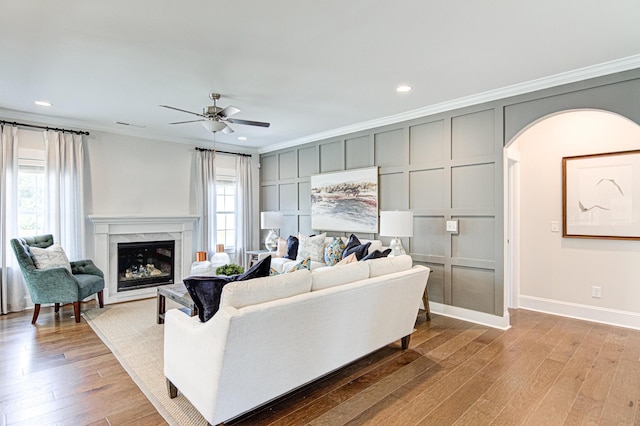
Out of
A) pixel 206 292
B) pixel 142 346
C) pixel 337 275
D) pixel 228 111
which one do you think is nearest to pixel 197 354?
pixel 206 292

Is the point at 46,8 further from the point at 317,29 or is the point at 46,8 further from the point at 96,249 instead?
the point at 96,249

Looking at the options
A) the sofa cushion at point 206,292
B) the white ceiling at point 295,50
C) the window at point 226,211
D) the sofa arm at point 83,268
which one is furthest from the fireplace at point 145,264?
the sofa cushion at point 206,292

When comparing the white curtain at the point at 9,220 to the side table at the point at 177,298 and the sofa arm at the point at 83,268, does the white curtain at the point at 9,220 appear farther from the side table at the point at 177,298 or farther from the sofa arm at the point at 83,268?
the side table at the point at 177,298

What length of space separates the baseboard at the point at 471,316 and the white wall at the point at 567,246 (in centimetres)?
109

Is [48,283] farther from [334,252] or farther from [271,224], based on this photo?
[334,252]

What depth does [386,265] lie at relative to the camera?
3002 mm

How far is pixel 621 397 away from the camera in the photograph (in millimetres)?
2455

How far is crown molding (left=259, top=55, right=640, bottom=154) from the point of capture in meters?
3.14

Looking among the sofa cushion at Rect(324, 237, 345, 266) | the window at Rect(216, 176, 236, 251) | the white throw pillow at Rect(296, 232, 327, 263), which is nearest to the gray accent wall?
the sofa cushion at Rect(324, 237, 345, 266)

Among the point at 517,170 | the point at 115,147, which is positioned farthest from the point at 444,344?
the point at 115,147

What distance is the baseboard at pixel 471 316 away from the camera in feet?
12.8

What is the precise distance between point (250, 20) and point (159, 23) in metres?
0.66

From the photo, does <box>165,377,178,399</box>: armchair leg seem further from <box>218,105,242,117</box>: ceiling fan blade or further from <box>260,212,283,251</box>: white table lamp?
<box>260,212,283,251</box>: white table lamp

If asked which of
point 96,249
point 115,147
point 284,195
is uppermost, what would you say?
point 115,147
